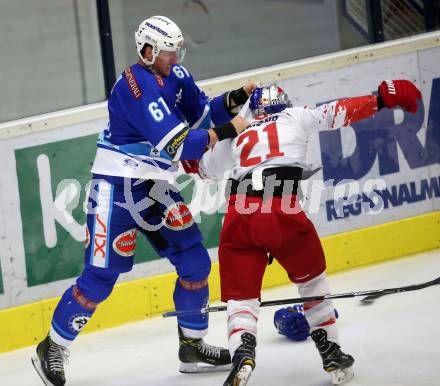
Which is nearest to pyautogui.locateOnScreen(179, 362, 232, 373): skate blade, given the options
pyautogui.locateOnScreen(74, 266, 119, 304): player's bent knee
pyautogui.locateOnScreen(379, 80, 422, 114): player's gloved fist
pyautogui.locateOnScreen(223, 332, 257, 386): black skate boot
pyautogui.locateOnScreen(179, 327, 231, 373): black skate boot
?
pyautogui.locateOnScreen(179, 327, 231, 373): black skate boot

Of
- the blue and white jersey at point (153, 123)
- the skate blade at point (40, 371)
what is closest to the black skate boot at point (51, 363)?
the skate blade at point (40, 371)

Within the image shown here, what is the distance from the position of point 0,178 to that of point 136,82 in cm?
Result: 133

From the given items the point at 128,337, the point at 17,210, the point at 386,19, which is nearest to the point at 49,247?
the point at 17,210

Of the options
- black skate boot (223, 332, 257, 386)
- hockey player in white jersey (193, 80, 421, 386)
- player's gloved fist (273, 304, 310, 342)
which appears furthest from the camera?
player's gloved fist (273, 304, 310, 342)

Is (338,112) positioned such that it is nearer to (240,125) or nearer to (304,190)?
(240,125)

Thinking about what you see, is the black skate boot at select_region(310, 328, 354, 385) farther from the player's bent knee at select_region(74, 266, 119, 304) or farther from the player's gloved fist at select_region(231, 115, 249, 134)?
the player's bent knee at select_region(74, 266, 119, 304)

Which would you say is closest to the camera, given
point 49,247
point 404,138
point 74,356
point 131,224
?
point 131,224

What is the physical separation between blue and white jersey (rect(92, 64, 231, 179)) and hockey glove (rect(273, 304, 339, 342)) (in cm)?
84

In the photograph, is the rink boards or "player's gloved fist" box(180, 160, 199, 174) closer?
"player's gloved fist" box(180, 160, 199, 174)

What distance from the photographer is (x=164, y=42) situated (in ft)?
14.7

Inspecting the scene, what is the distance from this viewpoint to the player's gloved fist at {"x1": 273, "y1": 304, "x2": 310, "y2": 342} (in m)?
4.90

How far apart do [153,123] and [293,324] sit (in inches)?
46.0

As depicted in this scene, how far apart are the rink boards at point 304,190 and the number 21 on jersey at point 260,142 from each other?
1724mm

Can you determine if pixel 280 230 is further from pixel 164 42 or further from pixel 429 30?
pixel 429 30
